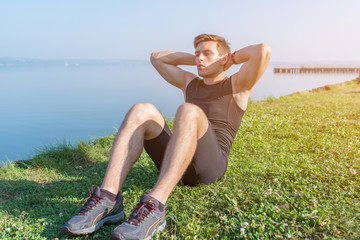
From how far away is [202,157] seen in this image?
329cm

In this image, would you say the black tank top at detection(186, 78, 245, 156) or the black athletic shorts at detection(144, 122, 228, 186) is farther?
the black tank top at detection(186, 78, 245, 156)

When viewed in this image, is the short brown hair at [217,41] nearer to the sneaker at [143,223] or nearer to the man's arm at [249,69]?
the man's arm at [249,69]

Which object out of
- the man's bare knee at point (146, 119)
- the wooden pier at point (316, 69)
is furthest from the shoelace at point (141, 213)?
the wooden pier at point (316, 69)

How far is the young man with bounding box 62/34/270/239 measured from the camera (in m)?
2.92

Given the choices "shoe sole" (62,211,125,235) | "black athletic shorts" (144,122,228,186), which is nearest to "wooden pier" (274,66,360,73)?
"black athletic shorts" (144,122,228,186)

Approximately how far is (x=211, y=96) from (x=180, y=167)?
1.40m

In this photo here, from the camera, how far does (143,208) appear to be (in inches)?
112

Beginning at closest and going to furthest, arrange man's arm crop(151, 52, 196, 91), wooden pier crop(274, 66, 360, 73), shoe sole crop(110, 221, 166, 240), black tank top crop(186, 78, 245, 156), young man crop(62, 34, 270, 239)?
shoe sole crop(110, 221, 166, 240) → young man crop(62, 34, 270, 239) → black tank top crop(186, 78, 245, 156) → man's arm crop(151, 52, 196, 91) → wooden pier crop(274, 66, 360, 73)

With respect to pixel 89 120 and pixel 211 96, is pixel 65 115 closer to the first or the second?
pixel 89 120

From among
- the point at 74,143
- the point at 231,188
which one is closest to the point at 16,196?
the point at 74,143

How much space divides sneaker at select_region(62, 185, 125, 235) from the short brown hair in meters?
2.48

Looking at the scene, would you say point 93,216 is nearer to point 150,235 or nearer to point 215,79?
point 150,235

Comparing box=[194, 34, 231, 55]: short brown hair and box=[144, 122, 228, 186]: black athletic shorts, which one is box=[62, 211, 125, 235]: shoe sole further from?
box=[194, 34, 231, 55]: short brown hair

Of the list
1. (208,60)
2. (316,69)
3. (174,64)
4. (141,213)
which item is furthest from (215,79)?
(316,69)
